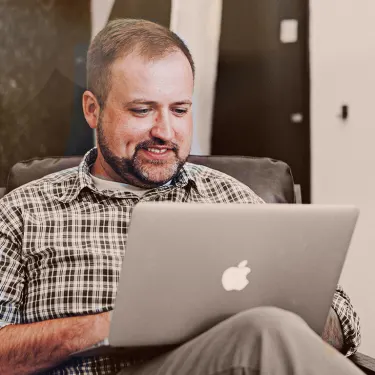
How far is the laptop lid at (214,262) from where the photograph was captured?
3.00ft

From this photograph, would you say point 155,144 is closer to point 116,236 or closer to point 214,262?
point 116,236

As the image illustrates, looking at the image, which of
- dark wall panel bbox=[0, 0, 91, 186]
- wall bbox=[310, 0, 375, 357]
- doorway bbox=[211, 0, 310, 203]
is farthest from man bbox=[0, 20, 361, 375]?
wall bbox=[310, 0, 375, 357]

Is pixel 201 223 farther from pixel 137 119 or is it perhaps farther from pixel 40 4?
pixel 40 4

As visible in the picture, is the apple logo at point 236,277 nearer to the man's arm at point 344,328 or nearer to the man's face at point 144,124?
the man's arm at point 344,328

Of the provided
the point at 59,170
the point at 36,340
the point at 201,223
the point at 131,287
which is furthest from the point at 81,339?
the point at 59,170

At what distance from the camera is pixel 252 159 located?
1650mm

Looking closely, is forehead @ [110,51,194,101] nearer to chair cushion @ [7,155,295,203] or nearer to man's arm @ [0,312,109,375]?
chair cushion @ [7,155,295,203]

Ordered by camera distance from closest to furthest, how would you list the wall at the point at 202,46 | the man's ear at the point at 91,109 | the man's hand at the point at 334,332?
the man's hand at the point at 334,332
the man's ear at the point at 91,109
the wall at the point at 202,46

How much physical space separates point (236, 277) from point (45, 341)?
44cm

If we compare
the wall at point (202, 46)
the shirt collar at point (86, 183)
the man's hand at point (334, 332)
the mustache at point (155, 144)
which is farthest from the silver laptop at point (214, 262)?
the wall at point (202, 46)

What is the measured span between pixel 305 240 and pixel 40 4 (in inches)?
54.7

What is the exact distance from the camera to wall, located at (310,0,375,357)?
6.89 ft

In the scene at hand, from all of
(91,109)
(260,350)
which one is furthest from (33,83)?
(260,350)

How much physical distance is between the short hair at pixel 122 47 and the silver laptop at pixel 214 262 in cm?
79
